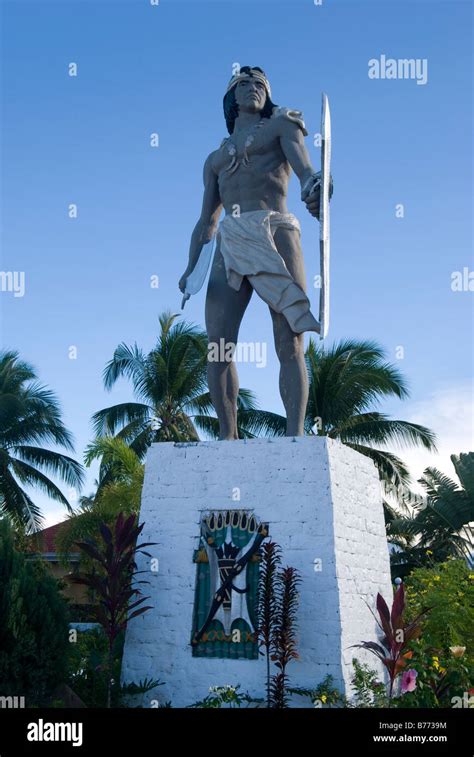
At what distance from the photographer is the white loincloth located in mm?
7578

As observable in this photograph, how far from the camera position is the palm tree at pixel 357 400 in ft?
62.9

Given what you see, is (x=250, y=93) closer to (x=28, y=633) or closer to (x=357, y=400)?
(x=28, y=633)

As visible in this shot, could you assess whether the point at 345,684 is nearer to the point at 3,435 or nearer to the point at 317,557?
the point at 317,557

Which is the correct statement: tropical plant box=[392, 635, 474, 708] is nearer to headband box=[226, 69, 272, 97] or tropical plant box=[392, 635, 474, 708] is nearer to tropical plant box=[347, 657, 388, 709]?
tropical plant box=[347, 657, 388, 709]

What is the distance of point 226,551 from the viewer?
23.2ft

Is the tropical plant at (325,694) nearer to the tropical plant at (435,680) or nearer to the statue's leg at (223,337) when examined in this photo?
the tropical plant at (435,680)

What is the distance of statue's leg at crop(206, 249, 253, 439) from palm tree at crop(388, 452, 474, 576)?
31.7 ft

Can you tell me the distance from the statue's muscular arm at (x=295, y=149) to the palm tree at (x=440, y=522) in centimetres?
1058

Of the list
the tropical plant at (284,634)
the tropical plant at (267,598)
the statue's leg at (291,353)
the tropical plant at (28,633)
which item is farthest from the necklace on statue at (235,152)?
the tropical plant at (28,633)

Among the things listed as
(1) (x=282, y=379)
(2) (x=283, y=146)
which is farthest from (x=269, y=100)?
(1) (x=282, y=379)

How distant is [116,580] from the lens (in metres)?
7.06

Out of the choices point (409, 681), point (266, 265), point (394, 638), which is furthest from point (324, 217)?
point (409, 681)

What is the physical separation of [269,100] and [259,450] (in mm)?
3320

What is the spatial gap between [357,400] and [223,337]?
11.9 m
